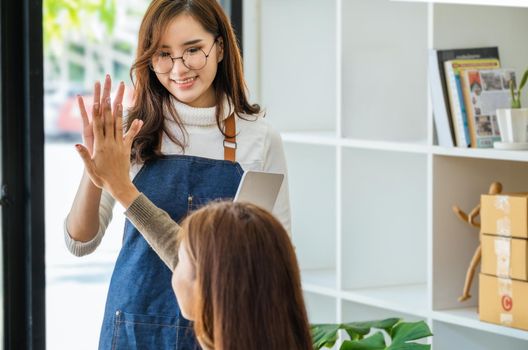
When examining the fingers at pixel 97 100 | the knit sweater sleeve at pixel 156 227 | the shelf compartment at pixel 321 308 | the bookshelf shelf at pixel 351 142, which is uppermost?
the fingers at pixel 97 100

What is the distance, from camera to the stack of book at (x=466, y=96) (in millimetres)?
2490

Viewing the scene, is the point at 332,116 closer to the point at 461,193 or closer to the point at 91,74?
the point at 461,193

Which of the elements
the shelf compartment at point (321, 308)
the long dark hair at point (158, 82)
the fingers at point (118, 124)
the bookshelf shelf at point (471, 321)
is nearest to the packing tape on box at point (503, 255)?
the bookshelf shelf at point (471, 321)

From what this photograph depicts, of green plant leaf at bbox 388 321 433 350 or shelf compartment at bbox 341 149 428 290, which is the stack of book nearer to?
shelf compartment at bbox 341 149 428 290

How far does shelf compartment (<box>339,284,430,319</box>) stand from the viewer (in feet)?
8.65

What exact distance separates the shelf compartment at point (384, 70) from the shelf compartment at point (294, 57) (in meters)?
0.37

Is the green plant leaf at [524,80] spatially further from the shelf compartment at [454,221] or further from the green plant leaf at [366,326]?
the green plant leaf at [366,326]

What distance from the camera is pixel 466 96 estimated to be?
2.50 m

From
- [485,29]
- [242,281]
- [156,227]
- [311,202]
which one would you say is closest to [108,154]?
[156,227]

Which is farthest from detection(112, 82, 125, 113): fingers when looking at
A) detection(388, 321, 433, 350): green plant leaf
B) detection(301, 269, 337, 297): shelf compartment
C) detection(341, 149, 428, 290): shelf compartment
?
detection(301, 269, 337, 297): shelf compartment

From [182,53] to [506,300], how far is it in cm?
101

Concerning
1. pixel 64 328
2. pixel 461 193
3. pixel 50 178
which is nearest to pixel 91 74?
pixel 50 178

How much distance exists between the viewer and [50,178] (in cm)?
742

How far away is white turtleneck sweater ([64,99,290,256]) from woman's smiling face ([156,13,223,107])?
2.0 inches
